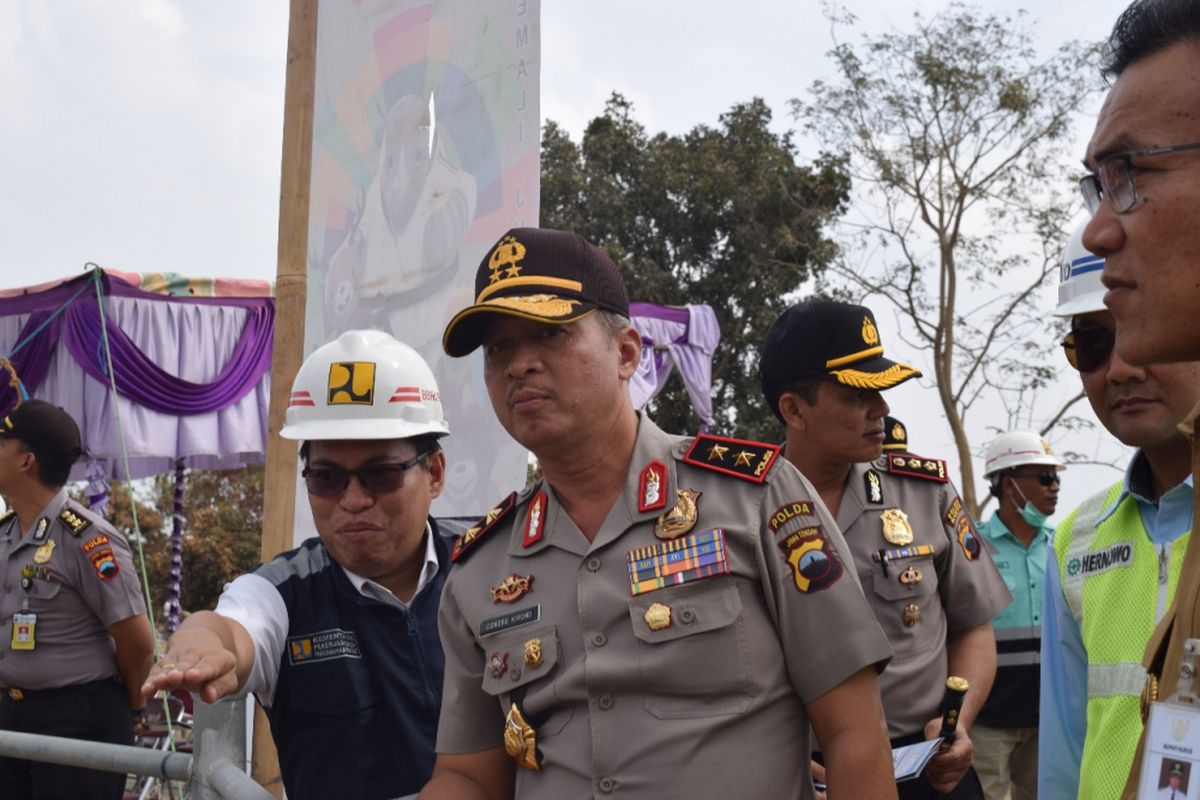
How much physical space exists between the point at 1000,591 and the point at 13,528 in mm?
4639

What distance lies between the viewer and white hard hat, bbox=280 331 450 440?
3.04 m

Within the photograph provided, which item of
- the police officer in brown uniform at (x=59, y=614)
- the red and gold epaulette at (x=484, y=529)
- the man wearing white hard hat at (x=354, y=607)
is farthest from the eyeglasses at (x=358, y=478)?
the police officer in brown uniform at (x=59, y=614)

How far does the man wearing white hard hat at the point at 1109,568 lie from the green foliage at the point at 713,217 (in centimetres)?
1776

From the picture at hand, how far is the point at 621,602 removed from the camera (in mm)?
2213

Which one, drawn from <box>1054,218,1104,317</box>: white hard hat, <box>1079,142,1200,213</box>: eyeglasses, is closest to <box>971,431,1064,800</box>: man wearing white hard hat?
<box>1054,218,1104,317</box>: white hard hat

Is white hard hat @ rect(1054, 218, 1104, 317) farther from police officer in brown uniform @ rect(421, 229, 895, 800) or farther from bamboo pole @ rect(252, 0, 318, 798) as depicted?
bamboo pole @ rect(252, 0, 318, 798)

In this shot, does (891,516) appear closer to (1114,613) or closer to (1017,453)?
(1114,613)

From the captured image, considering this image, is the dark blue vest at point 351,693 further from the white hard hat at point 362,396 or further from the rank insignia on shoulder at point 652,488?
the rank insignia on shoulder at point 652,488

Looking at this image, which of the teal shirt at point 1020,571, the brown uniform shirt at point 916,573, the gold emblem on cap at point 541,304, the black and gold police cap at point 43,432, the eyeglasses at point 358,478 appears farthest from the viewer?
the teal shirt at point 1020,571

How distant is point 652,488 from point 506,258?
1.81 feet

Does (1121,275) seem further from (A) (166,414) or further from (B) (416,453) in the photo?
(A) (166,414)

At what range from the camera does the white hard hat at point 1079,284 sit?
8.59 feet

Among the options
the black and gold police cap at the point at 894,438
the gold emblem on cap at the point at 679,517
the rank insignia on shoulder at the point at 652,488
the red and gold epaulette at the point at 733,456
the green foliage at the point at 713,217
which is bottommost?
the gold emblem on cap at the point at 679,517

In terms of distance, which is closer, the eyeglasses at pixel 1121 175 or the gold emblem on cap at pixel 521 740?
the eyeglasses at pixel 1121 175
